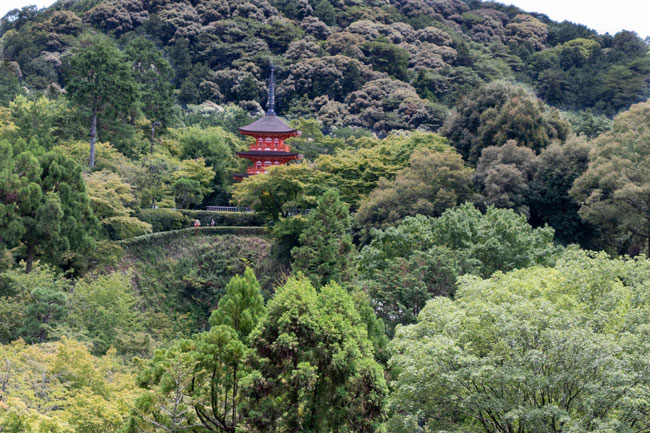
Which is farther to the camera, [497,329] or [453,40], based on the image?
[453,40]

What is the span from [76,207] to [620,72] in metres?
55.2

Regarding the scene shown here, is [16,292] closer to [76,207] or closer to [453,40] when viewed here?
[76,207]

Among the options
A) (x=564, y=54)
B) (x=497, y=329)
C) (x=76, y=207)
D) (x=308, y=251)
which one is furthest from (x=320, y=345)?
(x=564, y=54)

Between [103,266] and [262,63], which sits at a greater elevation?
[262,63]

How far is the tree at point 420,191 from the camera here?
98.8 feet

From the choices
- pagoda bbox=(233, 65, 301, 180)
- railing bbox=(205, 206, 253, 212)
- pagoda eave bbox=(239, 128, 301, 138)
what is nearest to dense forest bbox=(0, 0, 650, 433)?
pagoda bbox=(233, 65, 301, 180)

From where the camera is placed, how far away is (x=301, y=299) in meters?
11.5

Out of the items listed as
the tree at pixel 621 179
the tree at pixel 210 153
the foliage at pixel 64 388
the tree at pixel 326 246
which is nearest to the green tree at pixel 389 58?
the tree at pixel 210 153

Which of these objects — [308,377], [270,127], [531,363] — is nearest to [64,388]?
[308,377]

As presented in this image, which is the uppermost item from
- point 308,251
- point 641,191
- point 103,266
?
point 641,191

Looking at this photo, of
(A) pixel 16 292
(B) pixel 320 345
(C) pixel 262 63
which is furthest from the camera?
(C) pixel 262 63

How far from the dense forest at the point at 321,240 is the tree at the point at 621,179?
0.10m

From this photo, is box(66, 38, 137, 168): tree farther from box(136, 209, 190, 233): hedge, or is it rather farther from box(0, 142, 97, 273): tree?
box(0, 142, 97, 273): tree

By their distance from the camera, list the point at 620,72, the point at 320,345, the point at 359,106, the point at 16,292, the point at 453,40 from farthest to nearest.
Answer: the point at 453,40
the point at 620,72
the point at 359,106
the point at 16,292
the point at 320,345
